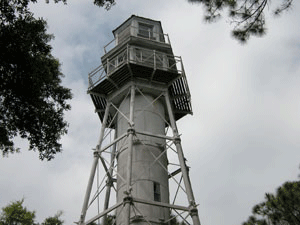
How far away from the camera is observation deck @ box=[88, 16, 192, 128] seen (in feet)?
62.5

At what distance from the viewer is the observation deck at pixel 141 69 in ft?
62.5

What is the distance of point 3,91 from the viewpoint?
11.5 meters

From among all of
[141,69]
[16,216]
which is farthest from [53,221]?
[141,69]

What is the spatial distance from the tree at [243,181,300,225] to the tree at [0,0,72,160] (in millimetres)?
8119

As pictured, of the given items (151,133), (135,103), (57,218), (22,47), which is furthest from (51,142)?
(57,218)

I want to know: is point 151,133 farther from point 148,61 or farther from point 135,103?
point 148,61

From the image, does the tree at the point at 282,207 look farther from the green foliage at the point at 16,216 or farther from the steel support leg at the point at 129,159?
the green foliage at the point at 16,216

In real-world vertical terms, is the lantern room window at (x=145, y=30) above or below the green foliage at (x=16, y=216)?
above

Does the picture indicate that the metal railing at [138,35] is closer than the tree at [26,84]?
No

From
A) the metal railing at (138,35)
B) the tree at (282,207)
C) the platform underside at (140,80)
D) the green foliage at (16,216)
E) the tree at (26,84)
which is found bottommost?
the tree at (282,207)

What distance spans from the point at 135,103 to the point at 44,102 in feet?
23.1

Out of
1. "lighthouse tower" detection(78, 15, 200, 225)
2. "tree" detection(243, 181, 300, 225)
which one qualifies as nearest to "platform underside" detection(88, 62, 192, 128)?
"lighthouse tower" detection(78, 15, 200, 225)

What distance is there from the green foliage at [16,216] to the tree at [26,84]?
14.1 meters

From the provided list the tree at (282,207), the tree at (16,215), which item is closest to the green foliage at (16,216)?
the tree at (16,215)
